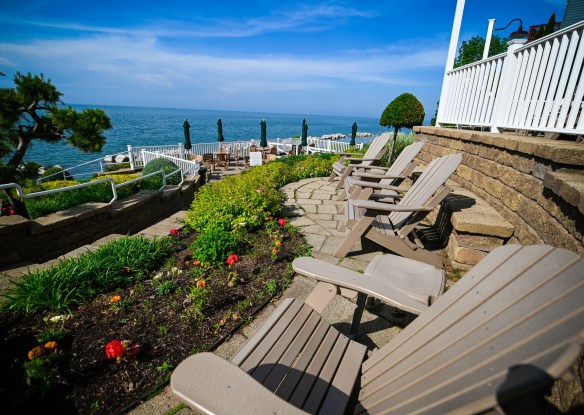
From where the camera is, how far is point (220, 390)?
0.67 meters

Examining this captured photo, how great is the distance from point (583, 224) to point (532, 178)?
87 centimetres

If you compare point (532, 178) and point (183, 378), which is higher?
point (532, 178)

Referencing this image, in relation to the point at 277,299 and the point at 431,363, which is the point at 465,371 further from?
the point at 277,299

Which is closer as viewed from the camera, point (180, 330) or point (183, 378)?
point (183, 378)

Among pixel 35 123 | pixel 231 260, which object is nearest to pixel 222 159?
pixel 35 123

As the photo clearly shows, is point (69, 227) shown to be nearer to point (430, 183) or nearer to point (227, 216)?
point (227, 216)

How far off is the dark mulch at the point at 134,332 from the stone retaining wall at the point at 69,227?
1.80 m

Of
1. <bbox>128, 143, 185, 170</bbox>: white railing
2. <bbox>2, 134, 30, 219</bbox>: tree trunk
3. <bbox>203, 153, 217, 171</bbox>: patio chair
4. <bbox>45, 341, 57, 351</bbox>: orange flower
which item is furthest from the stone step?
<bbox>128, 143, 185, 170</bbox>: white railing

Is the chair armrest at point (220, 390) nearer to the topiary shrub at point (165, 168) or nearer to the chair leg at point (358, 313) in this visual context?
the chair leg at point (358, 313)

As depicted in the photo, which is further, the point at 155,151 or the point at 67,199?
the point at 155,151

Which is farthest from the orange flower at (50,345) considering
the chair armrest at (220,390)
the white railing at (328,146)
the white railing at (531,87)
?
the white railing at (328,146)

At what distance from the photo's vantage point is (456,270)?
8.29 feet

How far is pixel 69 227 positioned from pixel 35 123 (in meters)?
2.08

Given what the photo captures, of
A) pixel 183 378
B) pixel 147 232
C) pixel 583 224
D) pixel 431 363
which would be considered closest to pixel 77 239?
pixel 147 232
